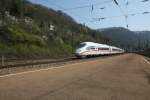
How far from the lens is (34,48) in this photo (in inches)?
1756

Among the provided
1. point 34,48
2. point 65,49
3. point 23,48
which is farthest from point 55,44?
point 23,48

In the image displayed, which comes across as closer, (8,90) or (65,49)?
(8,90)

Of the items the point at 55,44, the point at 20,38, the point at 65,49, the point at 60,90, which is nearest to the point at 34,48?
the point at 20,38

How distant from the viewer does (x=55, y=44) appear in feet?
193

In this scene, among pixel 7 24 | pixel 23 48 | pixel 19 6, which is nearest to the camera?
pixel 23 48

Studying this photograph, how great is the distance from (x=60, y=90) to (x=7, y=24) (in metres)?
36.5

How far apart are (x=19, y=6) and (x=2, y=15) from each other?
11814 mm

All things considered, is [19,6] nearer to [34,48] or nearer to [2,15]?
[2,15]

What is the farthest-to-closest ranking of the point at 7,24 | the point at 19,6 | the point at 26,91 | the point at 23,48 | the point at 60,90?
the point at 19,6 → the point at 7,24 → the point at 23,48 → the point at 60,90 → the point at 26,91

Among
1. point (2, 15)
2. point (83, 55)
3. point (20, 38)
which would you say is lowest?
point (83, 55)

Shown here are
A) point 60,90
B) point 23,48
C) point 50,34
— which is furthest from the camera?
point 50,34

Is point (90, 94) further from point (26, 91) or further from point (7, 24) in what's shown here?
point (7, 24)

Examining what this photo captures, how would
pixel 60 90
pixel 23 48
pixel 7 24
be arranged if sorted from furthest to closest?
pixel 7 24 → pixel 23 48 → pixel 60 90

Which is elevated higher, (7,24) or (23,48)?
(7,24)
